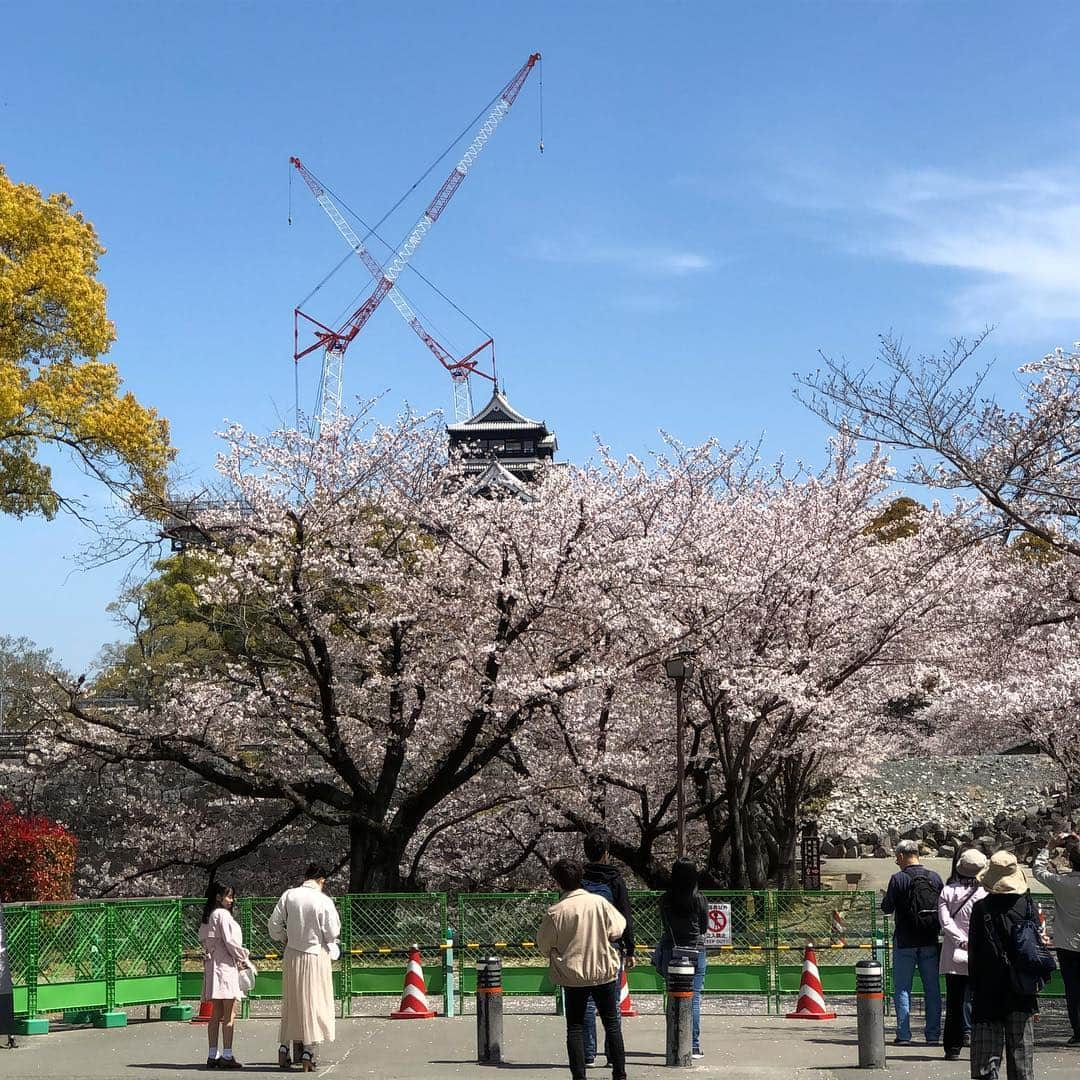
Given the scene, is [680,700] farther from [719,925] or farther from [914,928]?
[914,928]

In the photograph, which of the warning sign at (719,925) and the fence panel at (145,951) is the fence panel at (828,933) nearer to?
the warning sign at (719,925)

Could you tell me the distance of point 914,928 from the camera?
34.6 ft

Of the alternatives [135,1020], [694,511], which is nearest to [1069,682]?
[694,511]

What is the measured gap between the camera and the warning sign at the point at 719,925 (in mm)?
13828

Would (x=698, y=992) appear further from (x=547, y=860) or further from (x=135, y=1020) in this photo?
(x=547, y=860)

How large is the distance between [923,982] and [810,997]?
2143mm

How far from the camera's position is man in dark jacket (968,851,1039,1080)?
303 inches

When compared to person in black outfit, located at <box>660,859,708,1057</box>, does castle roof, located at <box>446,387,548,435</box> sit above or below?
above

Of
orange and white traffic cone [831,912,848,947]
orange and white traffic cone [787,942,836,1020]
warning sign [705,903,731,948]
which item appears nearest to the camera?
orange and white traffic cone [787,942,836,1020]

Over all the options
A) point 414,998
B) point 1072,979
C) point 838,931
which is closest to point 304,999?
point 414,998

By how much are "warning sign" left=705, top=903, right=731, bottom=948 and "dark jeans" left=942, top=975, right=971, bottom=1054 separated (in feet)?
12.7

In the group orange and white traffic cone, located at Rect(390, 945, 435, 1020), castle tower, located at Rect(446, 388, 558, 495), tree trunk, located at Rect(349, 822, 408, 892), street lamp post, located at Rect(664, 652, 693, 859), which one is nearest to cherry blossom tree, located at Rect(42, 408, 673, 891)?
tree trunk, located at Rect(349, 822, 408, 892)

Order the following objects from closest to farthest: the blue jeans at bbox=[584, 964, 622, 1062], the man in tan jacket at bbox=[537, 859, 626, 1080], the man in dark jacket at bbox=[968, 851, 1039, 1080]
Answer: the man in dark jacket at bbox=[968, 851, 1039, 1080] → the man in tan jacket at bbox=[537, 859, 626, 1080] → the blue jeans at bbox=[584, 964, 622, 1062]

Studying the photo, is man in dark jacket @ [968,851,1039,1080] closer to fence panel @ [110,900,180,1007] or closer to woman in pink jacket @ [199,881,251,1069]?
woman in pink jacket @ [199,881,251,1069]
